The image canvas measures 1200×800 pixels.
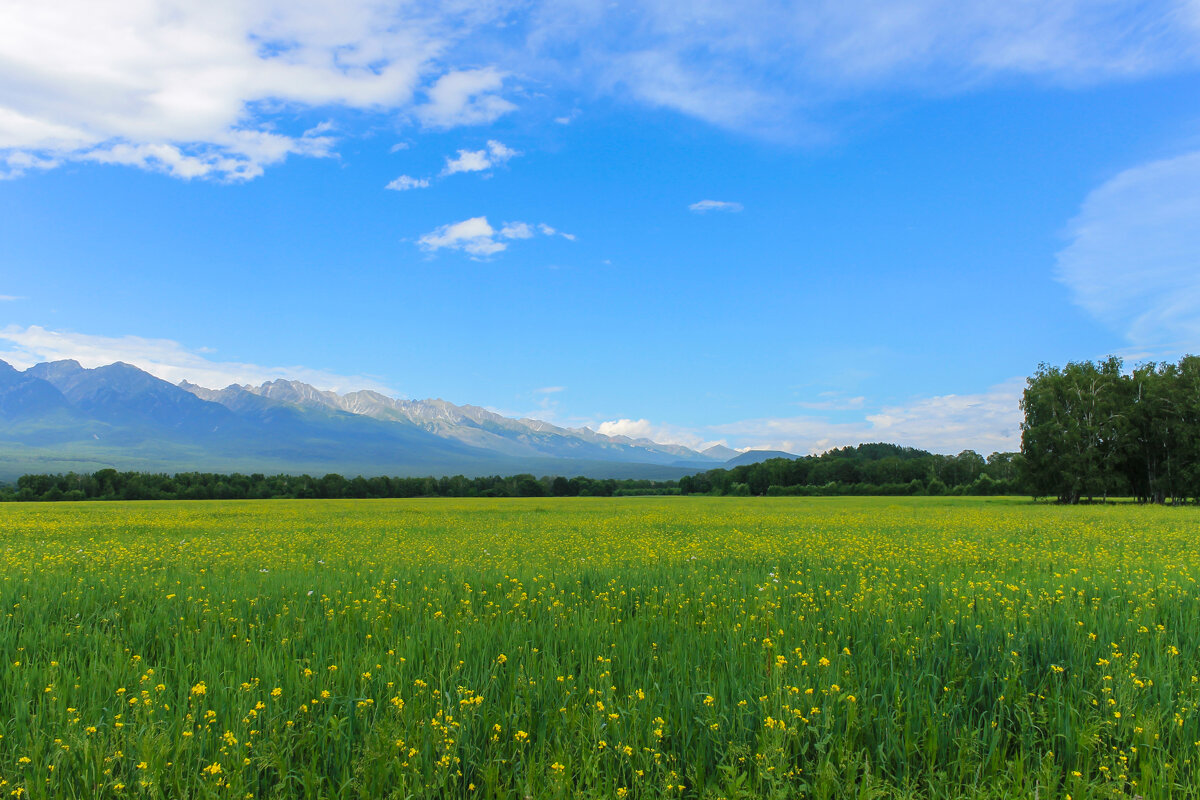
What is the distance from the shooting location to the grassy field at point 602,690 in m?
3.54

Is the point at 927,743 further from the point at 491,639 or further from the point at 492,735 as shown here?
the point at 491,639

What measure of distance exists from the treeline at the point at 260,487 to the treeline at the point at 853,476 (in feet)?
71.6

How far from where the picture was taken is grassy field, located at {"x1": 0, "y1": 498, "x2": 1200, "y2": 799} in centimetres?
354

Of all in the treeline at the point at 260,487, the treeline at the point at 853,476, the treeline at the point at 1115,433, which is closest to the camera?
the treeline at the point at 1115,433

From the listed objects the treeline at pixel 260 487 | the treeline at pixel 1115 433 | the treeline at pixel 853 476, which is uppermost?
the treeline at pixel 1115 433

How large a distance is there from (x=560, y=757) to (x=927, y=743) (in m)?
2.48

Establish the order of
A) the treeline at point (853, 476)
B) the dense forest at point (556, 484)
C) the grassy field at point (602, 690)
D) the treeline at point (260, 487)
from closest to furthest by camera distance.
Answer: the grassy field at point (602, 690) < the treeline at point (260, 487) < the dense forest at point (556, 484) < the treeline at point (853, 476)

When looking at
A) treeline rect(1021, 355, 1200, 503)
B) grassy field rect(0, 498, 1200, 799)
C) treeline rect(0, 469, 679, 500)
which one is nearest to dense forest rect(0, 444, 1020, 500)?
treeline rect(0, 469, 679, 500)

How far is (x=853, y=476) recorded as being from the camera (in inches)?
4995

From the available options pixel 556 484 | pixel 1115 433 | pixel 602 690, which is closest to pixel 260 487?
pixel 556 484

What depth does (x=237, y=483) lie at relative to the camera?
101m

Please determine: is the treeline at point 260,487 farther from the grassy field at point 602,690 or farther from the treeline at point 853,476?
the grassy field at point 602,690

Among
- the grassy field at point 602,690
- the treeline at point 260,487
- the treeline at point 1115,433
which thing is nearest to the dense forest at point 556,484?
the treeline at point 260,487

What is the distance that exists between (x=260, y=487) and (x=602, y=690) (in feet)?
383
